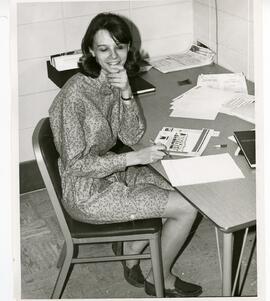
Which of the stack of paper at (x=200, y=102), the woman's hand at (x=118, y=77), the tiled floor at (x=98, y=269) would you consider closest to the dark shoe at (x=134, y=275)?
the tiled floor at (x=98, y=269)

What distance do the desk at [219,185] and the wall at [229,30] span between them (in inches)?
6.4

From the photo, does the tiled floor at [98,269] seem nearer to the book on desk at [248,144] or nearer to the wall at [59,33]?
the wall at [59,33]

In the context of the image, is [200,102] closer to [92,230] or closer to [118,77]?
[118,77]

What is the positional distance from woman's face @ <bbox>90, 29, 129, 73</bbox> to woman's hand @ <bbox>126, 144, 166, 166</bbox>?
0.36 metres

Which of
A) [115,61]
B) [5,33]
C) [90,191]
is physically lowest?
[90,191]

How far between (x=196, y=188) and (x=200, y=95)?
2.52 ft

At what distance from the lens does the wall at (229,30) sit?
8.30 feet

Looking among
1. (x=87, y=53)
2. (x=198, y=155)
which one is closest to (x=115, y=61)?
(x=87, y=53)

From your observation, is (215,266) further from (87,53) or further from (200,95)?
(87,53)

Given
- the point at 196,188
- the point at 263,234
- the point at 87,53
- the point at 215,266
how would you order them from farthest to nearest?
the point at 215,266, the point at 87,53, the point at 196,188, the point at 263,234

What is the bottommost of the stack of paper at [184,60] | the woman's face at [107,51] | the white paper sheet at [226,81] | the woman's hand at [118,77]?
the white paper sheet at [226,81]

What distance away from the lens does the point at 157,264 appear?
2.08 meters

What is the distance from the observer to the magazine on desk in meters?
2.05

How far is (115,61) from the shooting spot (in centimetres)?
214
